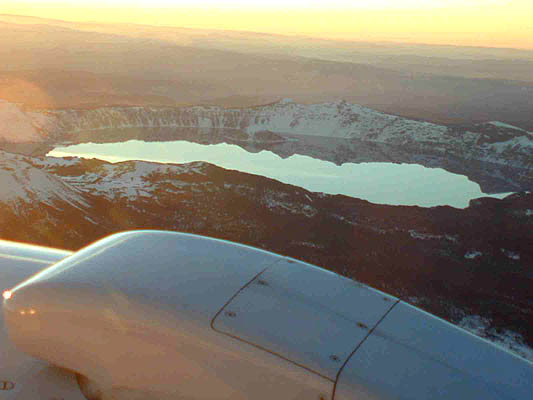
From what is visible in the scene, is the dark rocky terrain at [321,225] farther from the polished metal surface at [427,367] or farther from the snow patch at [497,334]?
the polished metal surface at [427,367]

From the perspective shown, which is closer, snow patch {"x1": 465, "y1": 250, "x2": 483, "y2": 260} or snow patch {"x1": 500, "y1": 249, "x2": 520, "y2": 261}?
snow patch {"x1": 465, "y1": 250, "x2": 483, "y2": 260}

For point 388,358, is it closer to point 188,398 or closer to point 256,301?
point 256,301

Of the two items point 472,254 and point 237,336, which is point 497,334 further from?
point 237,336

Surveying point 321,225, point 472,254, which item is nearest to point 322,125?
point 321,225

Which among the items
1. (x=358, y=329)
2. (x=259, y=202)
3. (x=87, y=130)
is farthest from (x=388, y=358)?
(x=87, y=130)

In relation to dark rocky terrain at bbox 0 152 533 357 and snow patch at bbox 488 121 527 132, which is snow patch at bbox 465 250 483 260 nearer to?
dark rocky terrain at bbox 0 152 533 357

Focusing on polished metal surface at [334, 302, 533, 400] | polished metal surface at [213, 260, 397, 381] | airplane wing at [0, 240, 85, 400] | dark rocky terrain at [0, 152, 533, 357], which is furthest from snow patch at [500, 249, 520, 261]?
airplane wing at [0, 240, 85, 400]
